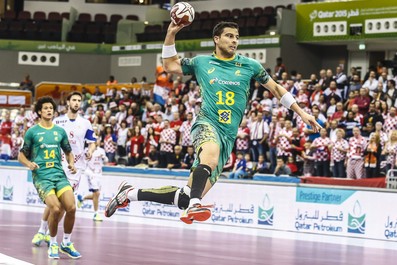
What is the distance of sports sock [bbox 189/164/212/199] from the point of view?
33.2 feet

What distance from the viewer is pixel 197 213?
9.76 metres

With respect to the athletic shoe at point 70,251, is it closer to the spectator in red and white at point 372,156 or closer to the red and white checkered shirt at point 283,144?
the spectator in red and white at point 372,156

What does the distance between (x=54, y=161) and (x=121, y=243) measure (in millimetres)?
3335

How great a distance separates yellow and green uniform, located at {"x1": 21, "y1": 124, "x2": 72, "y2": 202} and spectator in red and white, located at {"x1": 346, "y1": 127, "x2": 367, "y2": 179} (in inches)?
459

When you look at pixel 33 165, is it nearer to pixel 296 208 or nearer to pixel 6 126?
pixel 296 208

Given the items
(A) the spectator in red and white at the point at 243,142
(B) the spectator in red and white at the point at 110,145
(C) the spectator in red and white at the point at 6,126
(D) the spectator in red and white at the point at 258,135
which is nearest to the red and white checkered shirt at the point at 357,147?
(D) the spectator in red and white at the point at 258,135

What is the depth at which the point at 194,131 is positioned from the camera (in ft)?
34.9

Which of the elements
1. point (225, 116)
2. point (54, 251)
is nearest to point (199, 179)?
point (225, 116)

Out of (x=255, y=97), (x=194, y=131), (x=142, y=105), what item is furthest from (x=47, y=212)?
(x=142, y=105)

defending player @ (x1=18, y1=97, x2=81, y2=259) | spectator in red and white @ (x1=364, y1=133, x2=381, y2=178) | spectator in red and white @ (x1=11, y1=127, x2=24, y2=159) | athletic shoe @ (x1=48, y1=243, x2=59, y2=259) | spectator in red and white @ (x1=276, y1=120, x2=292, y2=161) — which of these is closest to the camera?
athletic shoe @ (x1=48, y1=243, x2=59, y2=259)

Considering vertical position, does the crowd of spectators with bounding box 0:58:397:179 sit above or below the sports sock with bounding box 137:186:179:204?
above

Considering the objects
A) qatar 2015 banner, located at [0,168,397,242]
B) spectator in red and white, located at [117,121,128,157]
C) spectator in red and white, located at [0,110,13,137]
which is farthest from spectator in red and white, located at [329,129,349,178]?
spectator in red and white, located at [0,110,13,137]

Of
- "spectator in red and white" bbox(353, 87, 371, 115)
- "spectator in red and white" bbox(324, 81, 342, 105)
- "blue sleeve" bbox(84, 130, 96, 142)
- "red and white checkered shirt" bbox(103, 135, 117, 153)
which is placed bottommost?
"red and white checkered shirt" bbox(103, 135, 117, 153)

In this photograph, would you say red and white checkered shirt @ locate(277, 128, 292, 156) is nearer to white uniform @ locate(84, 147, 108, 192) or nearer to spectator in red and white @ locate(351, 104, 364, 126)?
spectator in red and white @ locate(351, 104, 364, 126)
